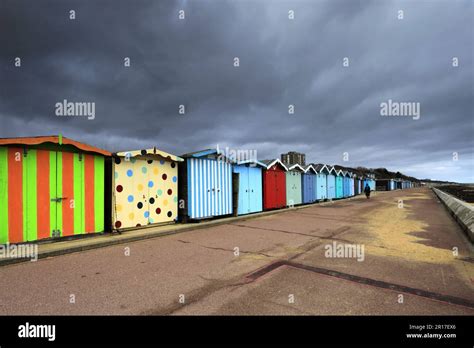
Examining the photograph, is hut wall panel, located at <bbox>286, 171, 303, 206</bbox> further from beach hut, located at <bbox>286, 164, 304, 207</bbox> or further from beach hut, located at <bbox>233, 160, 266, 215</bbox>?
beach hut, located at <bbox>233, 160, 266, 215</bbox>

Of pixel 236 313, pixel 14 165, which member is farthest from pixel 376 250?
pixel 14 165

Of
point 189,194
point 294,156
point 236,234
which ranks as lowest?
point 236,234

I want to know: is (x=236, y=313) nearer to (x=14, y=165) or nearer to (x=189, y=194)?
(x=14, y=165)

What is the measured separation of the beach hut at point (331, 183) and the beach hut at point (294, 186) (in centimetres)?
742

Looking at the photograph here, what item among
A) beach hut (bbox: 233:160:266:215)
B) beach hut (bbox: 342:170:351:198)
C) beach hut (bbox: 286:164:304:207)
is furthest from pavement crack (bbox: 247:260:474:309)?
beach hut (bbox: 342:170:351:198)

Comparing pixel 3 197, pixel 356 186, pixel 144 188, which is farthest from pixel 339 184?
pixel 3 197

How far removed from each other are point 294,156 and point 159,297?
24.2m

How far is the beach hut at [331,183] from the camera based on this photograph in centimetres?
2703

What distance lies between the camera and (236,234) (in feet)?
28.7

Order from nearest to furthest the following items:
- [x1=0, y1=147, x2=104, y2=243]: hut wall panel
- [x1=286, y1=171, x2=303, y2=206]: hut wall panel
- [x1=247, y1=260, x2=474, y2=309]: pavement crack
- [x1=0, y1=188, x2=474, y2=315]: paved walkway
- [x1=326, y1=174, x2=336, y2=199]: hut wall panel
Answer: [x1=0, y1=188, x2=474, y2=315]: paved walkway
[x1=247, y1=260, x2=474, y2=309]: pavement crack
[x1=0, y1=147, x2=104, y2=243]: hut wall panel
[x1=286, y1=171, x2=303, y2=206]: hut wall panel
[x1=326, y1=174, x2=336, y2=199]: hut wall panel

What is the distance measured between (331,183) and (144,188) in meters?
23.4

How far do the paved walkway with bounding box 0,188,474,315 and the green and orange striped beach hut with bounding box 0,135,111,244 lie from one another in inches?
61.9

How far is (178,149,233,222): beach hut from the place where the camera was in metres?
10.8

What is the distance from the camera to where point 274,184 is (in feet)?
55.8
